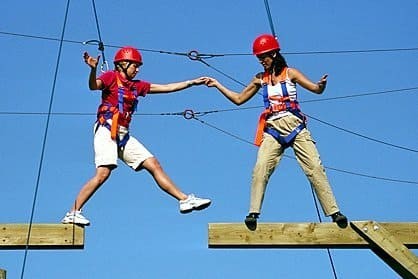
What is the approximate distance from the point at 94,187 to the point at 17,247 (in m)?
0.86

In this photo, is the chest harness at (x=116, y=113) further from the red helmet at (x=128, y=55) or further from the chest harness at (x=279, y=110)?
the chest harness at (x=279, y=110)

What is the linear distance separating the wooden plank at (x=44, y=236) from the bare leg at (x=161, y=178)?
787 mm

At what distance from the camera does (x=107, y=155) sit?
8617 millimetres

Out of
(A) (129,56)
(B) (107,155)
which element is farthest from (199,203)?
(A) (129,56)

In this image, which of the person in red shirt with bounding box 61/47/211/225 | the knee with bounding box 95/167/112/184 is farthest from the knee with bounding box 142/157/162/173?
the knee with bounding box 95/167/112/184

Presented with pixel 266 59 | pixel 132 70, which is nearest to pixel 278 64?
pixel 266 59

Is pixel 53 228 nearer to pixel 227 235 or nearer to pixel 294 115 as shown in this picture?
pixel 227 235

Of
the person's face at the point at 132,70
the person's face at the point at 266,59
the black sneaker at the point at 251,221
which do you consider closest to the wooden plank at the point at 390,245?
the black sneaker at the point at 251,221

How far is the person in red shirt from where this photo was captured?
8.59 m

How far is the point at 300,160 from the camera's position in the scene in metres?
8.50

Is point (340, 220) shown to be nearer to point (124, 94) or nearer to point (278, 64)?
point (278, 64)

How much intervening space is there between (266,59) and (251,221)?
4.61 feet

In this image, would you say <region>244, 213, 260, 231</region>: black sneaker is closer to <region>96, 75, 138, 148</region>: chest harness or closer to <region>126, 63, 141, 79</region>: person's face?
<region>96, 75, 138, 148</region>: chest harness

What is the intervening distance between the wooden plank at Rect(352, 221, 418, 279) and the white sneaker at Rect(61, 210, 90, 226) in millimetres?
2352
